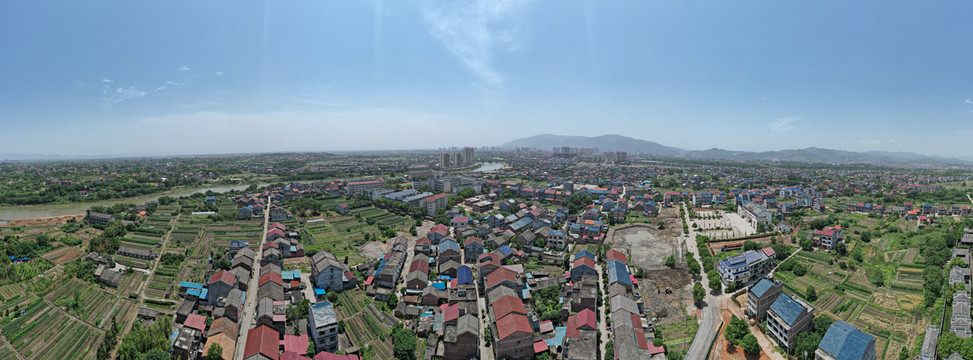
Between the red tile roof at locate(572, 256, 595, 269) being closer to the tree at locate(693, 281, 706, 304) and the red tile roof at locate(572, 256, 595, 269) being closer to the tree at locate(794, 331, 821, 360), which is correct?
the tree at locate(693, 281, 706, 304)

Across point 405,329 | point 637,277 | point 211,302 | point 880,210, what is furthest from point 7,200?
point 880,210

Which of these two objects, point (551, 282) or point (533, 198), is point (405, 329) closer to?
point (551, 282)

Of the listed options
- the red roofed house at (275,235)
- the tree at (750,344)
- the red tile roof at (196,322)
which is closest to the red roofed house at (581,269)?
the tree at (750,344)

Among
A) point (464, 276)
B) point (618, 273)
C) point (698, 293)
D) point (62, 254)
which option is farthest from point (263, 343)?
point (62, 254)

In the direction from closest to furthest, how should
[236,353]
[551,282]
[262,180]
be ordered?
1. [236,353]
2. [551,282]
3. [262,180]

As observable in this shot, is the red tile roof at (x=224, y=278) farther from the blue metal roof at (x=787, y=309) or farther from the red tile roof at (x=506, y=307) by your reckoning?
the blue metal roof at (x=787, y=309)

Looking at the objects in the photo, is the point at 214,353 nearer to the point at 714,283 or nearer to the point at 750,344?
the point at 750,344

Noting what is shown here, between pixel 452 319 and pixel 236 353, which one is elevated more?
pixel 452 319
